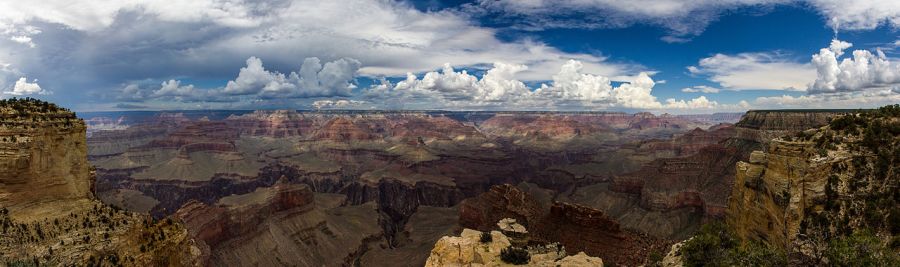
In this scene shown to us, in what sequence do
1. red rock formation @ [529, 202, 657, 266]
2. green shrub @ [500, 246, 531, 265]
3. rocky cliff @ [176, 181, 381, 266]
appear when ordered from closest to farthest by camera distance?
green shrub @ [500, 246, 531, 265] → red rock formation @ [529, 202, 657, 266] → rocky cliff @ [176, 181, 381, 266]

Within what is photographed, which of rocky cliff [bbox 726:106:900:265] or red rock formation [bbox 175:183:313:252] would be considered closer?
rocky cliff [bbox 726:106:900:265]

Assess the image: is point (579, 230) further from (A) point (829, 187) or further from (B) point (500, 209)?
(A) point (829, 187)

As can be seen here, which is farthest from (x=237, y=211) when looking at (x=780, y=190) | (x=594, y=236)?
(x=780, y=190)

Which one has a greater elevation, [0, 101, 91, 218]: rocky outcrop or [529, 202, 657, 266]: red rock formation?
[0, 101, 91, 218]: rocky outcrop

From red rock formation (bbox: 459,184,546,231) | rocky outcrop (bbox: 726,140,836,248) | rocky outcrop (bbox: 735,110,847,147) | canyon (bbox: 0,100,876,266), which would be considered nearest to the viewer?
rocky outcrop (bbox: 726,140,836,248)

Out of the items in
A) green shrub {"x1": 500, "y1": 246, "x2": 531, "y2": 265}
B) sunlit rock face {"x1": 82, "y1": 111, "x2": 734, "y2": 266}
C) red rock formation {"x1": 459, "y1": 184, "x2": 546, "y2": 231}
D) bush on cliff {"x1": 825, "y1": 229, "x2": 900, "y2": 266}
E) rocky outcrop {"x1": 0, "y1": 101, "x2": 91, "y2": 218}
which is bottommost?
sunlit rock face {"x1": 82, "y1": 111, "x2": 734, "y2": 266}

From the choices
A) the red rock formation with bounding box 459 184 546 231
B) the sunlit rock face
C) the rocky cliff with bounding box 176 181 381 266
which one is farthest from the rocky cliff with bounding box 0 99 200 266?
the rocky cliff with bounding box 176 181 381 266

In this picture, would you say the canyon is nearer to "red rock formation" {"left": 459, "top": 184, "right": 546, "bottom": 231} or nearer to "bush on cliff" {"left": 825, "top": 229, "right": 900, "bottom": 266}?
"red rock formation" {"left": 459, "top": 184, "right": 546, "bottom": 231}

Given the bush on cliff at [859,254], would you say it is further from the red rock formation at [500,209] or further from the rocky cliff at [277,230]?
the rocky cliff at [277,230]

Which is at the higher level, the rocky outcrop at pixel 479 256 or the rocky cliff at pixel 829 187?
the rocky cliff at pixel 829 187

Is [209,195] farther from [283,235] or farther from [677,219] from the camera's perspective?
[677,219]

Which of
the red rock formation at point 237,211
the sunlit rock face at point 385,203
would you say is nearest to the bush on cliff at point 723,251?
the sunlit rock face at point 385,203
